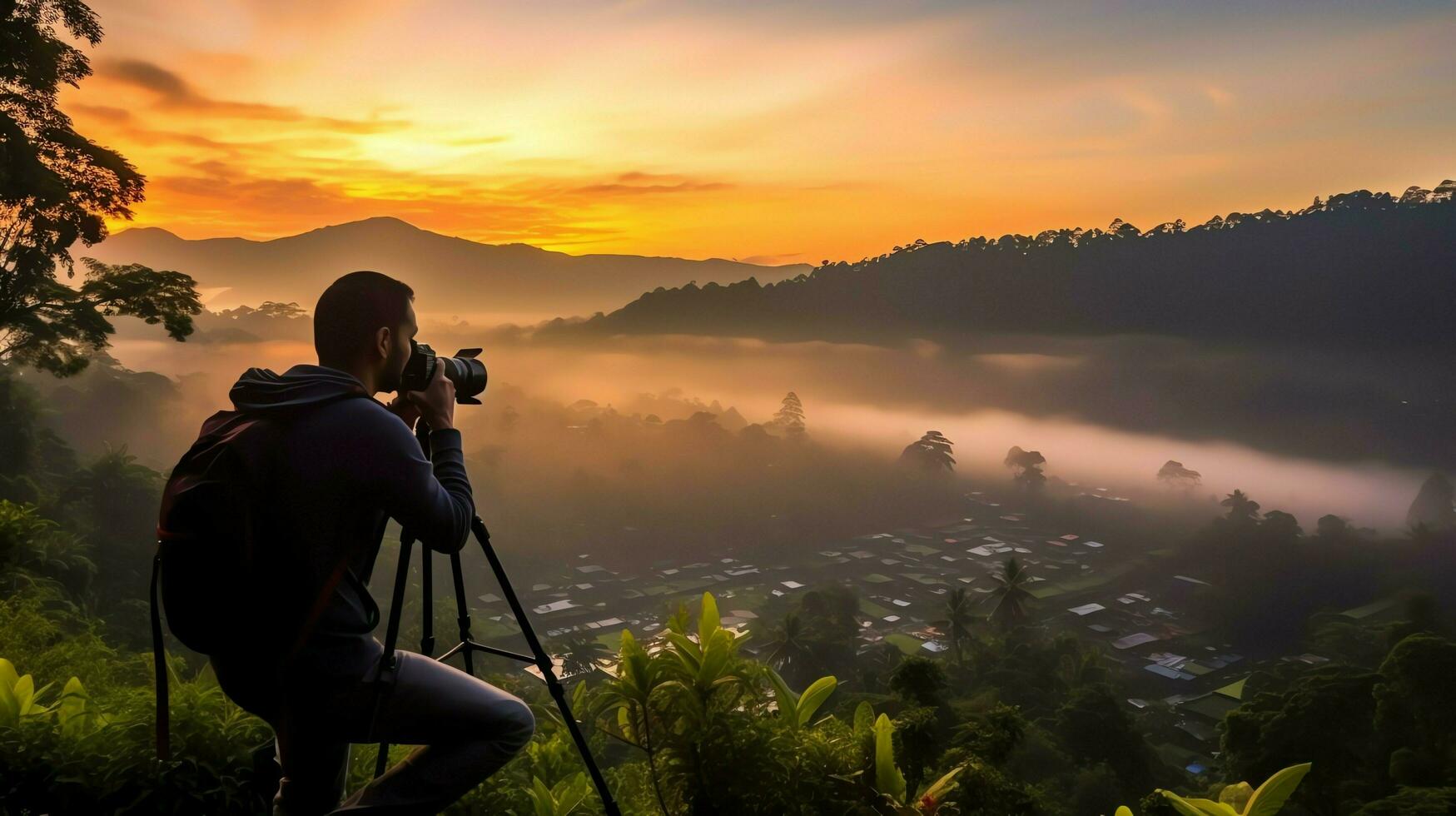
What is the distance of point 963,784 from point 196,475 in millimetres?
2654

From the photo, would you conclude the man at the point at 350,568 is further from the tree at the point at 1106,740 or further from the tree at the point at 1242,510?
the tree at the point at 1242,510

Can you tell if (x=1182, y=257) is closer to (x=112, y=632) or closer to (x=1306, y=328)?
(x=1306, y=328)

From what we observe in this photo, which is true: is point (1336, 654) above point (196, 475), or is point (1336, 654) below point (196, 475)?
below

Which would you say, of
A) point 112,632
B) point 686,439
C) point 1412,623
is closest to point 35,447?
point 112,632

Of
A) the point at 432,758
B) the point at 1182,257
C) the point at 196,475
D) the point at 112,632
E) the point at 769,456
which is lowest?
the point at 769,456

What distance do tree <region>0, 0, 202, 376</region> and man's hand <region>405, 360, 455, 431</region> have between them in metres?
→ 15.8

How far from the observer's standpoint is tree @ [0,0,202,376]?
41.3 ft

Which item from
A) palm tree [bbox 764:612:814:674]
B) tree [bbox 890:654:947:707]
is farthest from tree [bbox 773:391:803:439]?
tree [bbox 890:654:947:707]

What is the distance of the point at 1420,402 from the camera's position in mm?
130000

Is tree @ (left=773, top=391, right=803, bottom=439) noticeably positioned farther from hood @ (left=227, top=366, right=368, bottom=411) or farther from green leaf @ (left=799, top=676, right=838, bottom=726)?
hood @ (left=227, top=366, right=368, bottom=411)

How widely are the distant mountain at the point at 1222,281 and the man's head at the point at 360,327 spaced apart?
522ft

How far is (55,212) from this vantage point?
45.0 feet

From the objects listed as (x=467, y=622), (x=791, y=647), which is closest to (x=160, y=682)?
(x=467, y=622)

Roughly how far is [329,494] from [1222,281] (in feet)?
569
